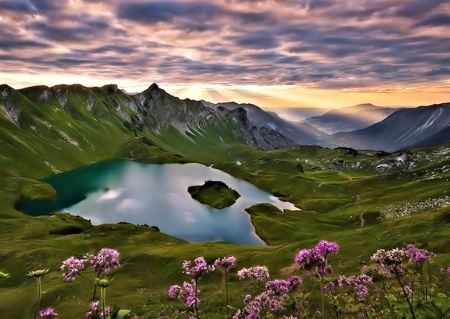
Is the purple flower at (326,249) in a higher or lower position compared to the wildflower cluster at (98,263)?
higher

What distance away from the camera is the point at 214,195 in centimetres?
18162

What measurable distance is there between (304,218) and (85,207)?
101 metres

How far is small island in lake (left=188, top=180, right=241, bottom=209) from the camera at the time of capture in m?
174

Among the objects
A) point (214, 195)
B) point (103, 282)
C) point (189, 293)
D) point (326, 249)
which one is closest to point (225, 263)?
point (189, 293)

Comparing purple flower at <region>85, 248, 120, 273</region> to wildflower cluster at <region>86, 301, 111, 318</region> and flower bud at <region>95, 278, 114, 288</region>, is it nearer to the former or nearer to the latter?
wildflower cluster at <region>86, 301, 111, 318</region>

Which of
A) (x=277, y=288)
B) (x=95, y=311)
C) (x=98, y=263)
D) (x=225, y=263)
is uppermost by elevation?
(x=98, y=263)

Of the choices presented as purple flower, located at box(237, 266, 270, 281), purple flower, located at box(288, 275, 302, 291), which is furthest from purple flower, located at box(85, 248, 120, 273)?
purple flower, located at box(288, 275, 302, 291)

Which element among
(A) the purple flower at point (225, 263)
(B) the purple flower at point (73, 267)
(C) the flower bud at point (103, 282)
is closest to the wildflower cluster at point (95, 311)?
(C) the flower bud at point (103, 282)

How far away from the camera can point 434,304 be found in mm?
6777

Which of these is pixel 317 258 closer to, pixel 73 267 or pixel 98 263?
pixel 98 263

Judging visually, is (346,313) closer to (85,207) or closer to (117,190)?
(85,207)

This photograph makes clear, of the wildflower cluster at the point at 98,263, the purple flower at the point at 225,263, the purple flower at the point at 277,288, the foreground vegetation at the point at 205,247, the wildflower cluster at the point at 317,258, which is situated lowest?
the foreground vegetation at the point at 205,247

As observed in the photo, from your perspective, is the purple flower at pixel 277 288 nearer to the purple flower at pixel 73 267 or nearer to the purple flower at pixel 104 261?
the purple flower at pixel 104 261

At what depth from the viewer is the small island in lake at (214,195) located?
174 meters
